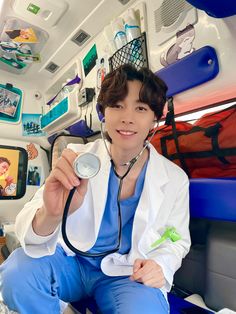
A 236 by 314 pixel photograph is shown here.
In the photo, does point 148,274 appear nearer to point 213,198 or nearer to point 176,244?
point 176,244

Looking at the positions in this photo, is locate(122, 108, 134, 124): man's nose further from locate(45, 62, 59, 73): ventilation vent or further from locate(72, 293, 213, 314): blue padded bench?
locate(45, 62, 59, 73): ventilation vent

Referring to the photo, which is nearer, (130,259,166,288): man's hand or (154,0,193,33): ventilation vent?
(130,259,166,288): man's hand

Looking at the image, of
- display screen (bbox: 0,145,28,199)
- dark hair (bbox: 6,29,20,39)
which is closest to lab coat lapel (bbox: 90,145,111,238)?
dark hair (bbox: 6,29,20,39)

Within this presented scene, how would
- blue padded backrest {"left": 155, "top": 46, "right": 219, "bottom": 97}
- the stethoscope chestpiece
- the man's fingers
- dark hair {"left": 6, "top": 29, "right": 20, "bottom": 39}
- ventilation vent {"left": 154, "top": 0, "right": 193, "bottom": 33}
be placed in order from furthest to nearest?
dark hair {"left": 6, "top": 29, "right": 20, "bottom": 39} → ventilation vent {"left": 154, "top": 0, "right": 193, "bottom": 33} → blue padded backrest {"left": 155, "top": 46, "right": 219, "bottom": 97} → the man's fingers → the stethoscope chestpiece

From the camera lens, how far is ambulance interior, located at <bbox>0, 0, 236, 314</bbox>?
92cm

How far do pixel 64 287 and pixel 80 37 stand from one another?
1.95m

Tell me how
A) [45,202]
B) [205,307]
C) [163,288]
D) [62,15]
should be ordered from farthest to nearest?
[62,15] < [205,307] < [163,288] < [45,202]

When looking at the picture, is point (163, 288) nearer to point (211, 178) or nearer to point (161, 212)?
point (161, 212)

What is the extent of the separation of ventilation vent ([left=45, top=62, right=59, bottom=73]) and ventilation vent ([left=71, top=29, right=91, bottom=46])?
427mm

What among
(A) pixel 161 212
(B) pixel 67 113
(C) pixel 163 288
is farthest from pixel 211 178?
(B) pixel 67 113

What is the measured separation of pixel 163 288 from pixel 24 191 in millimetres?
2058

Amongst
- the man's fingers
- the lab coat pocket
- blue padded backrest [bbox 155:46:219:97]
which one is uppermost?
blue padded backrest [bbox 155:46:219:97]

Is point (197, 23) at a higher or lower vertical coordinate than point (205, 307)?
higher

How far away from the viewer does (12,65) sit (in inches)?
97.4
